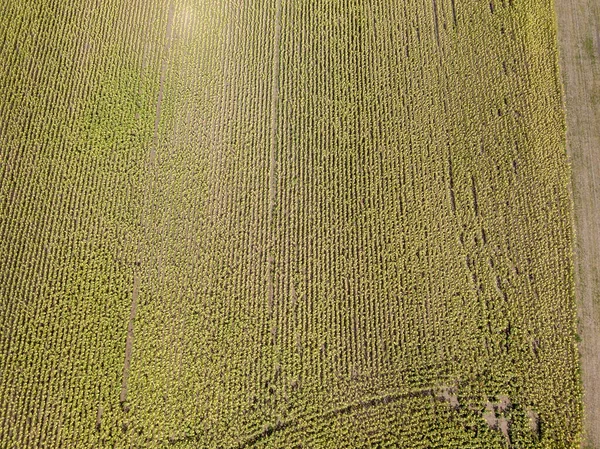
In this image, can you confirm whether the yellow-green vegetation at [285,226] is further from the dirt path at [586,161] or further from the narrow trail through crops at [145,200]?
the dirt path at [586,161]

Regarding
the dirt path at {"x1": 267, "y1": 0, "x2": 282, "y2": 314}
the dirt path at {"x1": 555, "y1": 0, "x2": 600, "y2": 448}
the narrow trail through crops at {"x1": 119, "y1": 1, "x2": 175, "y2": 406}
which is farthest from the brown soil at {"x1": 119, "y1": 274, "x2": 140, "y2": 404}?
the dirt path at {"x1": 555, "y1": 0, "x2": 600, "y2": 448}

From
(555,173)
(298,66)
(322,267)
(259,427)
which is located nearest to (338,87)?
(298,66)

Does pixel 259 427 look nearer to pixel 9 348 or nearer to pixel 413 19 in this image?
pixel 9 348

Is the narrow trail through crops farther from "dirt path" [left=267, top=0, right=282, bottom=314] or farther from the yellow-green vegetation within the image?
"dirt path" [left=267, top=0, right=282, bottom=314]

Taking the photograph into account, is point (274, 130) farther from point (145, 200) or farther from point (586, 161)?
point (586, 161)

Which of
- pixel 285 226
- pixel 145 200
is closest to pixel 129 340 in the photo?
pixel 145 200

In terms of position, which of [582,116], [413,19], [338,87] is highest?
[413,19]
